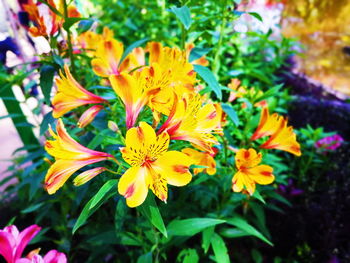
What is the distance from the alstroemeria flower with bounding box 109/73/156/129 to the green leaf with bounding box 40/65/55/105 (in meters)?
0.41

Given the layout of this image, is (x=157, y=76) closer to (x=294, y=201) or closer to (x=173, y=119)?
(x=173, y=119)

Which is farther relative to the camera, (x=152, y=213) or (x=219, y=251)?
(x=219, y=251)

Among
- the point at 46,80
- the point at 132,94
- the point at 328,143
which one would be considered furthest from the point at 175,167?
the point at 328,143

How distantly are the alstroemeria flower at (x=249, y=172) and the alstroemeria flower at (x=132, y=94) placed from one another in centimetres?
37

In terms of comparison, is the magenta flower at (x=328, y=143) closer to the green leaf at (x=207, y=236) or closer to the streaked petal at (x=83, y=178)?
the green leaf at (x=207, y=236)

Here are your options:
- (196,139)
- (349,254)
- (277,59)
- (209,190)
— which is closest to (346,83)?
(277,59)

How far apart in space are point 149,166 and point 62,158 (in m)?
0.19

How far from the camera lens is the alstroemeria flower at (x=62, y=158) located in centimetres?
55

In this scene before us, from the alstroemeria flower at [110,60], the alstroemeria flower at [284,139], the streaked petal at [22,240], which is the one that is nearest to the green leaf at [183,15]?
the alstroemeria flower at [110,60]

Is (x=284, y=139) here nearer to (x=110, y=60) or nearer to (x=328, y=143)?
(x=110, y=60)

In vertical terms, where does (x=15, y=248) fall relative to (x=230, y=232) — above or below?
above

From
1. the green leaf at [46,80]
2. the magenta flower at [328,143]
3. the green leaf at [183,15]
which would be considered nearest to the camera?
the green leaf at [183,15]

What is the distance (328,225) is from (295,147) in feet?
2.54

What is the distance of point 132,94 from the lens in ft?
1.92
